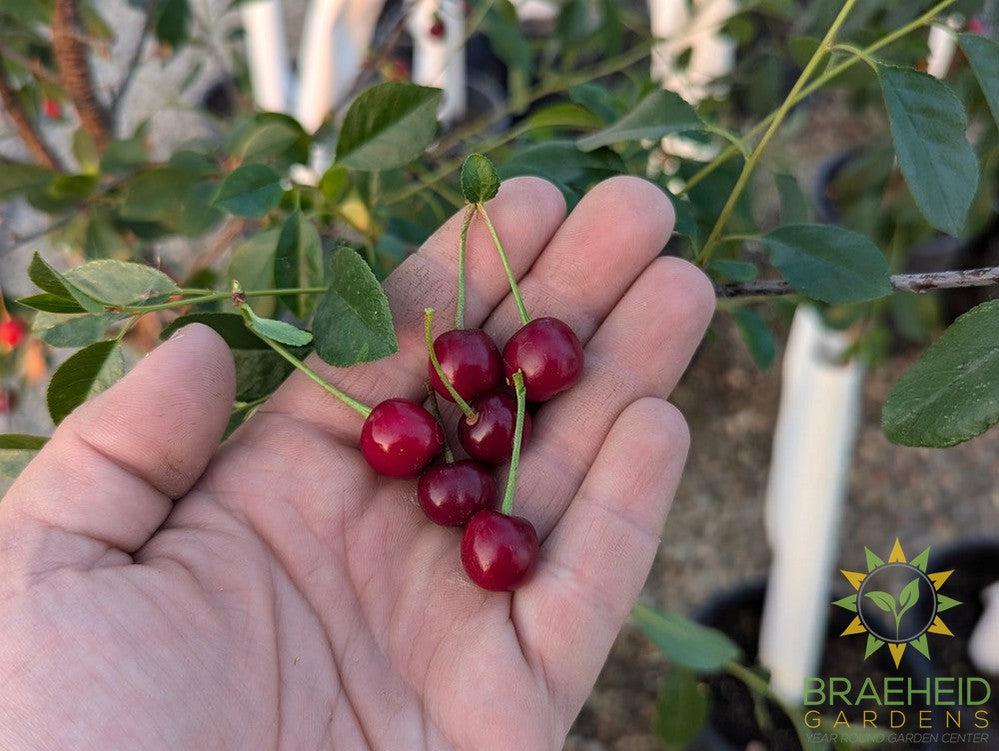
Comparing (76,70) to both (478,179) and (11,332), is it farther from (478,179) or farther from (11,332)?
(478,179)

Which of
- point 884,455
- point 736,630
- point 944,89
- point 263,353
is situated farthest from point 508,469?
point 884,455

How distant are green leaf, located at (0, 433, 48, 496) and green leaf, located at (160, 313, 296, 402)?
180mm

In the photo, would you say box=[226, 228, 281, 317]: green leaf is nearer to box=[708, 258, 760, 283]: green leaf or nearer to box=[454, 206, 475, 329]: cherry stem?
box=[454, 206, 475, 329]: cherry stem

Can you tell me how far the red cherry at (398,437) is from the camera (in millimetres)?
932

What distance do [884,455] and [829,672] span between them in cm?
80

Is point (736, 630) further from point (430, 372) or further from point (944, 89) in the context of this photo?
point (944, 89)

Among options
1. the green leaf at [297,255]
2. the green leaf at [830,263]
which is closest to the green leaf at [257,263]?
the green leaf at [297,255]

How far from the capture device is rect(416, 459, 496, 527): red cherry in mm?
938

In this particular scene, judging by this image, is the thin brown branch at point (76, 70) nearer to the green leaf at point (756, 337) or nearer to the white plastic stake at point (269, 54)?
the white plastic stake at point (269, 54)

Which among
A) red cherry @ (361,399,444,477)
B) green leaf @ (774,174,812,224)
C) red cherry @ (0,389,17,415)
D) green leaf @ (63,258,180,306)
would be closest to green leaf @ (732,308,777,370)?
green leaf @ (774,174,812,224)

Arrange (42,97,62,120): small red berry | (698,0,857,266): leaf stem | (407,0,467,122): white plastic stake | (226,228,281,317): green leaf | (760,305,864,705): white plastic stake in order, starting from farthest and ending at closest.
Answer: (407,0,467,122): white plastic stake < (42,97,62,120): small red berry < (760,305,864,705): white plastic stake < (226,228,281,317): green leaf < (698,0,857,266): leaf stem

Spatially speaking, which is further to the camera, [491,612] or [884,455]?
[884,455]

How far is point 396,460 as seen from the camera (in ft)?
3.08

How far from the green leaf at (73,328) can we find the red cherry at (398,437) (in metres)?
0.27
